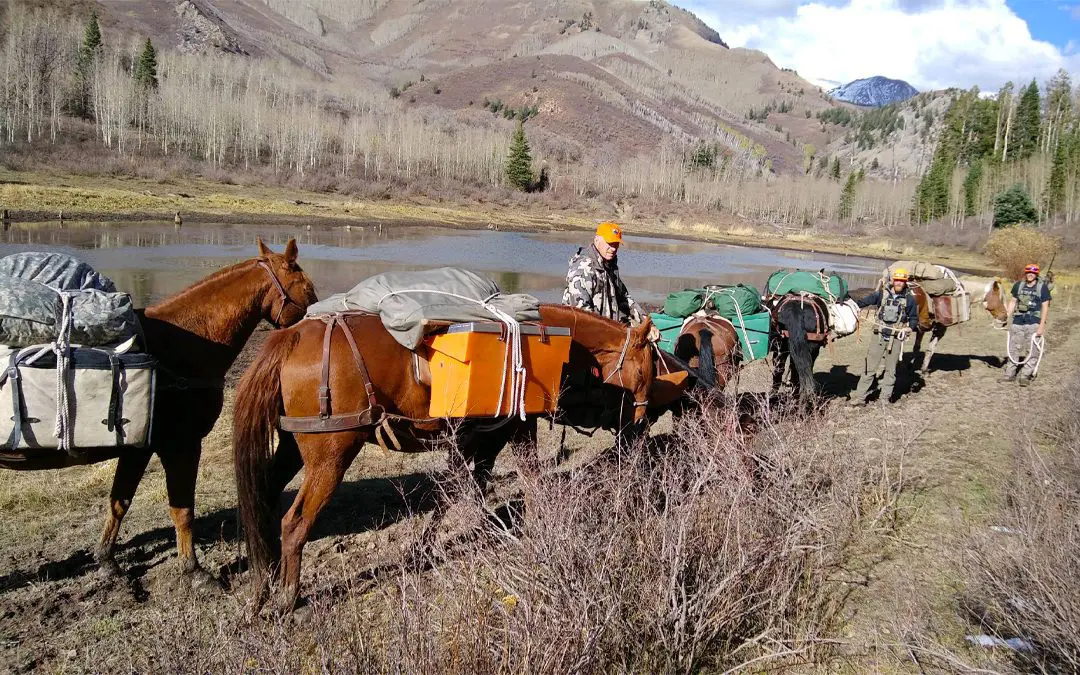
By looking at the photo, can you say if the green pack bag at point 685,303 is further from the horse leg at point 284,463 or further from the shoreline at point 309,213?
the shoreline at point 309,213

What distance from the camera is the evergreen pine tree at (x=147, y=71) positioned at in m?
77.5

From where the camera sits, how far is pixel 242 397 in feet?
13.3

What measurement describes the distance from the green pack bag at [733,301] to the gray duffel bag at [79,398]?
253 inches

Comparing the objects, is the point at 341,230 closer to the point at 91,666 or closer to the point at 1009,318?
the point at 1009,318

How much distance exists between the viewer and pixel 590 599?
104 inches

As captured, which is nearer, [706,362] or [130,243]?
[706,362]

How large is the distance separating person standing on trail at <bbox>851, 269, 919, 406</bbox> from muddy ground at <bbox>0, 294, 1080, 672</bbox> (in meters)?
1.64

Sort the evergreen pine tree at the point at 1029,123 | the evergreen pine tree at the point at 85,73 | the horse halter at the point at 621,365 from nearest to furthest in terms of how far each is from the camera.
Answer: the horse halter at the point at 621,365, the evergreen pine tree at the point at 85,73, the evergreen pine tree at the point at 1029,123

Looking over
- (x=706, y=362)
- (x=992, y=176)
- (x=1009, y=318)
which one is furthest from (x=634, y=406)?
(x=992, y=176)

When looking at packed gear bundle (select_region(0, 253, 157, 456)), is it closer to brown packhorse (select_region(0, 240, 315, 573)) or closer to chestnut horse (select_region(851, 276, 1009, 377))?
brown packhorse (select_region(0, 240, 315, 573))

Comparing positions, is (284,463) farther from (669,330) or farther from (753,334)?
(753,334)

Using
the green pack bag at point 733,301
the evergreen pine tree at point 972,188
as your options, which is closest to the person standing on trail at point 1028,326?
the green pack bag at point 733,301

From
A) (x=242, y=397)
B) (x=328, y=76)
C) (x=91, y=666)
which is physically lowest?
(x=91, y=666)

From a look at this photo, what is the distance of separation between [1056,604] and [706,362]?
187 inches
